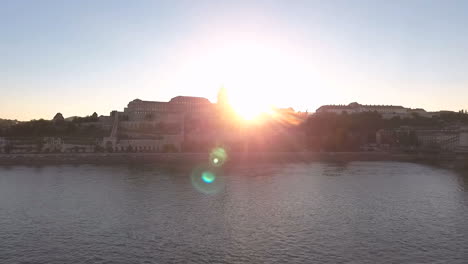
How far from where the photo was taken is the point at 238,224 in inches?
986

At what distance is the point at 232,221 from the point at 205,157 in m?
54.2

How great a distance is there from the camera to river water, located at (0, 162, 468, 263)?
19.3 m

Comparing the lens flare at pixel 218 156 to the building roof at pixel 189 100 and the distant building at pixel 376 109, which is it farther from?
the distant building at pixel 376 109

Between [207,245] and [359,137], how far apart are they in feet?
289

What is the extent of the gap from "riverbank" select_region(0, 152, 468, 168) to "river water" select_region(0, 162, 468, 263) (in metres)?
27.1

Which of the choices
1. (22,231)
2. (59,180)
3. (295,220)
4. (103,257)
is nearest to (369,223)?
(295,220)

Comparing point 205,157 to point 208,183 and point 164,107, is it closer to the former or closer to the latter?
point 208,183

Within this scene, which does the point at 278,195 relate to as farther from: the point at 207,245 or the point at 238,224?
the point at 207,245

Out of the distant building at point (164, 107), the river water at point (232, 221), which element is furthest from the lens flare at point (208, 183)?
the distant building at point (164, 107)

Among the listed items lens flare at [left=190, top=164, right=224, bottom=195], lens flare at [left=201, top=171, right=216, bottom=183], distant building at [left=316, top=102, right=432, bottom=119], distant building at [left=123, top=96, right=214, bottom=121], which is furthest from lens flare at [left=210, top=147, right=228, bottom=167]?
A: distant building at [left=316, top=102, right=432, bottom=119]

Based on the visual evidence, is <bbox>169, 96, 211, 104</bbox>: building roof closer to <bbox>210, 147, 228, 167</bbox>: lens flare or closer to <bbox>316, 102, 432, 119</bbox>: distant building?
<bbox>316, 102, 432, 119</bbox>: distant building

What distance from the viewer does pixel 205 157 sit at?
262ft

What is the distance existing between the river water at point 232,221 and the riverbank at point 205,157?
89.0 feet

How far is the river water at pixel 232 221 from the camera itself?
760 inches
